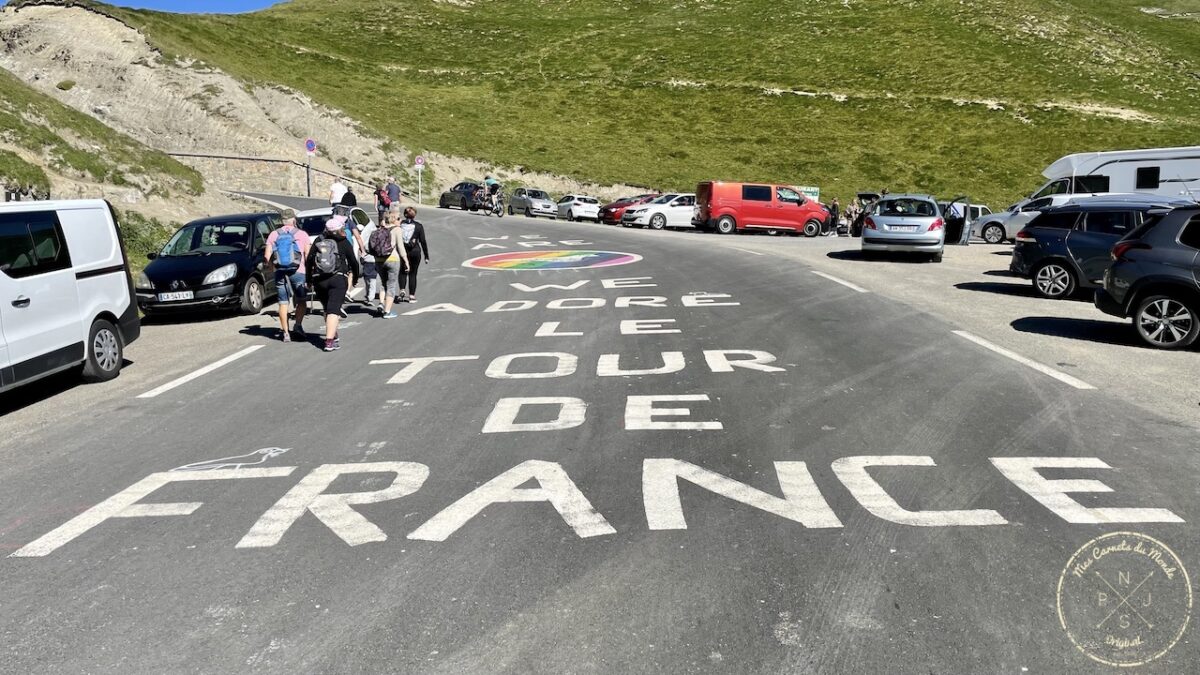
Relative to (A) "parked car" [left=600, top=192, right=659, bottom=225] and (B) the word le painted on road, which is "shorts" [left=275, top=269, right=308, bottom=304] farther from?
(A) "parked car" [left=600, top=192, right=659, bottom=225]

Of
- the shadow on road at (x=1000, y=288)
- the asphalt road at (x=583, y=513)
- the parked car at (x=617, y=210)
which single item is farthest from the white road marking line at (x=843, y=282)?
the parked car at (x=617, y=210)

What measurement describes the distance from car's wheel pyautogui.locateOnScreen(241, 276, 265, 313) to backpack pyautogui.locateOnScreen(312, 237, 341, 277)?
3981mm

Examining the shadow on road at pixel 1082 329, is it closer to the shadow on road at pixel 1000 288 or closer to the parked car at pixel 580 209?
the shadow on road at pixel 1000 288

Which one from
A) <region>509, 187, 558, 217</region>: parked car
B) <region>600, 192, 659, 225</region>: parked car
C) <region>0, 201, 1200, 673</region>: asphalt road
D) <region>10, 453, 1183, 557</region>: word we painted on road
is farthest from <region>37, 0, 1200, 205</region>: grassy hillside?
<region>10, 453, 1183, 557</region>: word we painted on road

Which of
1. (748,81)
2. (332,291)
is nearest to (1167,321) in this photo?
(332,291)

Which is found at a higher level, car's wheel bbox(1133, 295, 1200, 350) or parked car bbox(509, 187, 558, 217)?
parked car bbox(509, 187, 558, 217)

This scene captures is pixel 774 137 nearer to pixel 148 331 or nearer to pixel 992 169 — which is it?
pixel 992 169

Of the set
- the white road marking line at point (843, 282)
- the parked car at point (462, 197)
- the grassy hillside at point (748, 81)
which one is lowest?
the white road marking line at point (843, 282)

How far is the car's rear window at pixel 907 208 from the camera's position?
21969 mm

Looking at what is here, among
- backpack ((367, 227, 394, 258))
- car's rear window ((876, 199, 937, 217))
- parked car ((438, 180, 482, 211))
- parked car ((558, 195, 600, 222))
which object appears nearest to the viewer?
backpack ((367, 227, 394, 258))

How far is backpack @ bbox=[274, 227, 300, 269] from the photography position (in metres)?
11.9

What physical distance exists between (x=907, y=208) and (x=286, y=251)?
15962 mm

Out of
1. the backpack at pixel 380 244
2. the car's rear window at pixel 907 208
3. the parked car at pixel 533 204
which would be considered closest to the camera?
the backpack at pixel 380 244

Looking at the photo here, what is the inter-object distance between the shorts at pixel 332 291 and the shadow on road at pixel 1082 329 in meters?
9.01
